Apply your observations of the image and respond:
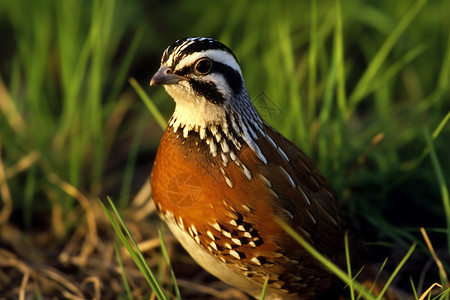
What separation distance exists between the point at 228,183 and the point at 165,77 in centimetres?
57

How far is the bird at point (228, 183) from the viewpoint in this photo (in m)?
Answer: 2.71

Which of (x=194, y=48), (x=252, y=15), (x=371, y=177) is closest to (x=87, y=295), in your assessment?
(x=194, y=48)

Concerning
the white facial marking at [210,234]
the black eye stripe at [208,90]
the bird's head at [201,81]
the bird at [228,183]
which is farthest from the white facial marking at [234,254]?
the black eye stripe at [208,90]

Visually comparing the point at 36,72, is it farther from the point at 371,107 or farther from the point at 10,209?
the point at 371,107

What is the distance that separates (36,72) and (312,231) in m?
2.51

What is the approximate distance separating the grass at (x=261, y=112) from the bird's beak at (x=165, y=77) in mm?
733

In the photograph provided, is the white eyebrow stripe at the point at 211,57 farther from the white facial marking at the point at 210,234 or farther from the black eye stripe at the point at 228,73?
the white facial marking at the point at 210,234

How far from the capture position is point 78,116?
4.40 metres

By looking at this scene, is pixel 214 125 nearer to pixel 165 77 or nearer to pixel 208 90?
pixel 208 90

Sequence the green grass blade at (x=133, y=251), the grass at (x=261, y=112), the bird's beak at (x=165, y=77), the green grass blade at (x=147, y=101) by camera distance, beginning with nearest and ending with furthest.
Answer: the green grass blade at (x=133, y=251) → the bird's beak at (x=165, y=77) → the green grass blade at (x=147, y=101) → the grass at (x=261, y=112)

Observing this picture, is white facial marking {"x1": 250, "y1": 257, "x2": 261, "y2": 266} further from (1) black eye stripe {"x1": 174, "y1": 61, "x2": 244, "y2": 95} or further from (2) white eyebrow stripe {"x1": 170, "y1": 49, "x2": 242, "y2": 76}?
(2) white eyebrow stripe {"x1": 170, "y1": 49, "x2": 242, "y2": 76}

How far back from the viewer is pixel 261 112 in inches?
140

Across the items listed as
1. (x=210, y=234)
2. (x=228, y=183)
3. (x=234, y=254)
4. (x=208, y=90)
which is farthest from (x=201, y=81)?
(x=234, y=254)

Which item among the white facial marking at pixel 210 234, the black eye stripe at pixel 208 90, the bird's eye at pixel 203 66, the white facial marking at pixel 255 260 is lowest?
the white facial marking at pixel 255 260
